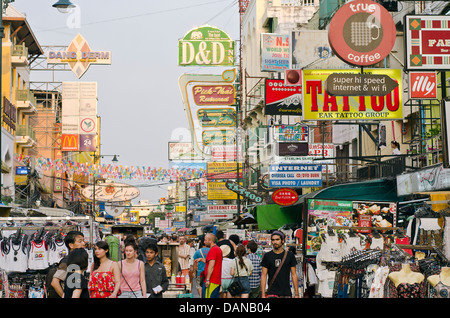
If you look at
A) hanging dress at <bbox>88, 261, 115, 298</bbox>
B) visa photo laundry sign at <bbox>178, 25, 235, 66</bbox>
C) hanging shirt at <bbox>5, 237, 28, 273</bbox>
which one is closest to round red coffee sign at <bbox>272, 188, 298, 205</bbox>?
hanging shirt at <bbox>5, 237, 28, 273</bbox>

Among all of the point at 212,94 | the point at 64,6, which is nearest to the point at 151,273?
the point at 64,6

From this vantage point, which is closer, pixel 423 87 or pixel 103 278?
pixel 103 278

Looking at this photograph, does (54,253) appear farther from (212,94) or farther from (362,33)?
(212,94)

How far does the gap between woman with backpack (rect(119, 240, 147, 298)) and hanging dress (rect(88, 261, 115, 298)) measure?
0.83 ft

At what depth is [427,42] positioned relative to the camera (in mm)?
16828

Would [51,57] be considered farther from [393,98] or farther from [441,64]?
[441,64]

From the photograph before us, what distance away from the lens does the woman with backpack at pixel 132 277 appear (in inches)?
428

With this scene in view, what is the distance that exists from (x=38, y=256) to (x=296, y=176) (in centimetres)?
1328

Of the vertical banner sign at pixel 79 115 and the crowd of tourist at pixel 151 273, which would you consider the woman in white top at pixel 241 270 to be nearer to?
the crowd of tourist at pixel 151 273

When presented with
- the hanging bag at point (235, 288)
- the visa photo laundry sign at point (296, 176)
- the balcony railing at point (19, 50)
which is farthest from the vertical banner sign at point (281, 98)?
the balcony railing at point (19, 50)

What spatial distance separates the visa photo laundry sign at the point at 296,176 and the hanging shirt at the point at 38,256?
1255 centimetres
